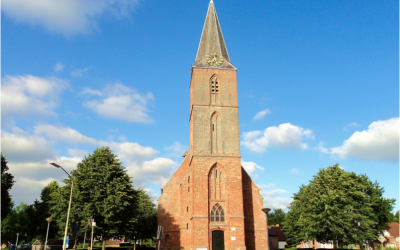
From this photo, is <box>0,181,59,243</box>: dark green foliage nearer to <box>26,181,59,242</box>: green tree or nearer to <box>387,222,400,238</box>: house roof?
<box>26,181,59,242</box>: green tree

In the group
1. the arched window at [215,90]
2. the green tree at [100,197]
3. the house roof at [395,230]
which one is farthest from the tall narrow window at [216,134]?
the house roof at [395,230]

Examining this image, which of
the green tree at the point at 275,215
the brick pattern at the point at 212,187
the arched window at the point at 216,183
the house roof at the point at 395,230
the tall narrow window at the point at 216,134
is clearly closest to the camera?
the brick pattern at the point at 212,187

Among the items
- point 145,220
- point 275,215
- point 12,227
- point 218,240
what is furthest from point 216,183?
point 275,215

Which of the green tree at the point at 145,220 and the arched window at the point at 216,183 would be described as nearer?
the arched window at the point at 216,183

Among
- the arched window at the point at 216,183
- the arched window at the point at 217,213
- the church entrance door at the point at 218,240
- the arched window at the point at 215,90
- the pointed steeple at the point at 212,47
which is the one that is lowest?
the church entrance door at the point at 218,240

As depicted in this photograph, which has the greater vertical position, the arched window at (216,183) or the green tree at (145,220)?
the arched window at (216,183)

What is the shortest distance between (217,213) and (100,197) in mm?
12369

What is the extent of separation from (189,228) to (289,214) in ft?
75.5

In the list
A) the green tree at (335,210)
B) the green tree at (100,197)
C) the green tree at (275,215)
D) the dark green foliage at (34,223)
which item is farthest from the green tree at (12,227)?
the green tree at (275,215)

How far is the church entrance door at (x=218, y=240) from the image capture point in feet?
100

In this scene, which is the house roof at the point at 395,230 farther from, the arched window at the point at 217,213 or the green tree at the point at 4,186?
the green tree at the point at 4,186

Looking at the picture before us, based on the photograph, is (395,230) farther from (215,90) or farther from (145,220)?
(215,90)

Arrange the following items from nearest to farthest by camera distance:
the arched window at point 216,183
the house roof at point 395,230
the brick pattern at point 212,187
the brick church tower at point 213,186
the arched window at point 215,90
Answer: the brick church tower at point 213,186
the brick pattern at point 212,187
the arched window at point 216,183
the arched window at point 215,90
the house roof at point 395,230

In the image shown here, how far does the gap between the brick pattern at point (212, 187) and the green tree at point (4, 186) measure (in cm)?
1972
